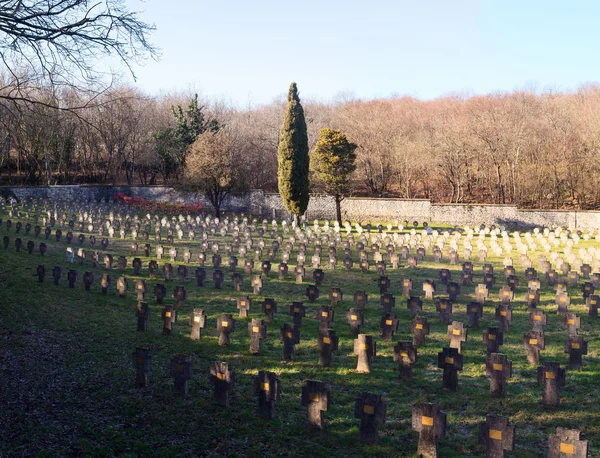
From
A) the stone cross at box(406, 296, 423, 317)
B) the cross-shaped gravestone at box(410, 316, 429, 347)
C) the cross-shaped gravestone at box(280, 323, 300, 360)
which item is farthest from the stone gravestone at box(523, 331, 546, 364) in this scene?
the cross-shaped gravestone at box(280, 323, 300, 360)

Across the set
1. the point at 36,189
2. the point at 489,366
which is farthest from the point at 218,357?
the point at 36,189

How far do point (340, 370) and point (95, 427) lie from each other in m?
3.83

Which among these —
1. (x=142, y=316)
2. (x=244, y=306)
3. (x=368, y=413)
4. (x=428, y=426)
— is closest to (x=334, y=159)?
(x=244, y=306)

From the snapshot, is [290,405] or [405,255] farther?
[405,255]

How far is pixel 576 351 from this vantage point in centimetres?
900

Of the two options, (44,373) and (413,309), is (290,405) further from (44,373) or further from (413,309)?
(413,309)

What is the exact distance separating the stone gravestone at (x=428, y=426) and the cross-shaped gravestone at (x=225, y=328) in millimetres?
4597

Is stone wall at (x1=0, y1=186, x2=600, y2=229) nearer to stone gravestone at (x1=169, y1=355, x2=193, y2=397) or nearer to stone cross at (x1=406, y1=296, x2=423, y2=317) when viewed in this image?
stone cross at (x1=406, y1=296, x2=423, y2=317)

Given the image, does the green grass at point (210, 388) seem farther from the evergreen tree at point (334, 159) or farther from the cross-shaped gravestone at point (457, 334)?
the evergreen tree at point (334, 159)

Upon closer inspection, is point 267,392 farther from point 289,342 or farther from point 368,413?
point 289,342

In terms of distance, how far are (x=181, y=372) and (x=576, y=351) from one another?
6.31 metres

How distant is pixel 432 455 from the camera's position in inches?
234

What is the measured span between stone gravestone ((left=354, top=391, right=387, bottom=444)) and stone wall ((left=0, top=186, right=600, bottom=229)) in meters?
31.7

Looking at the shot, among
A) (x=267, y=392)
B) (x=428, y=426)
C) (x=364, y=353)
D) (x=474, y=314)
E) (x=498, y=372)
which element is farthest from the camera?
(x=474, y=314)
